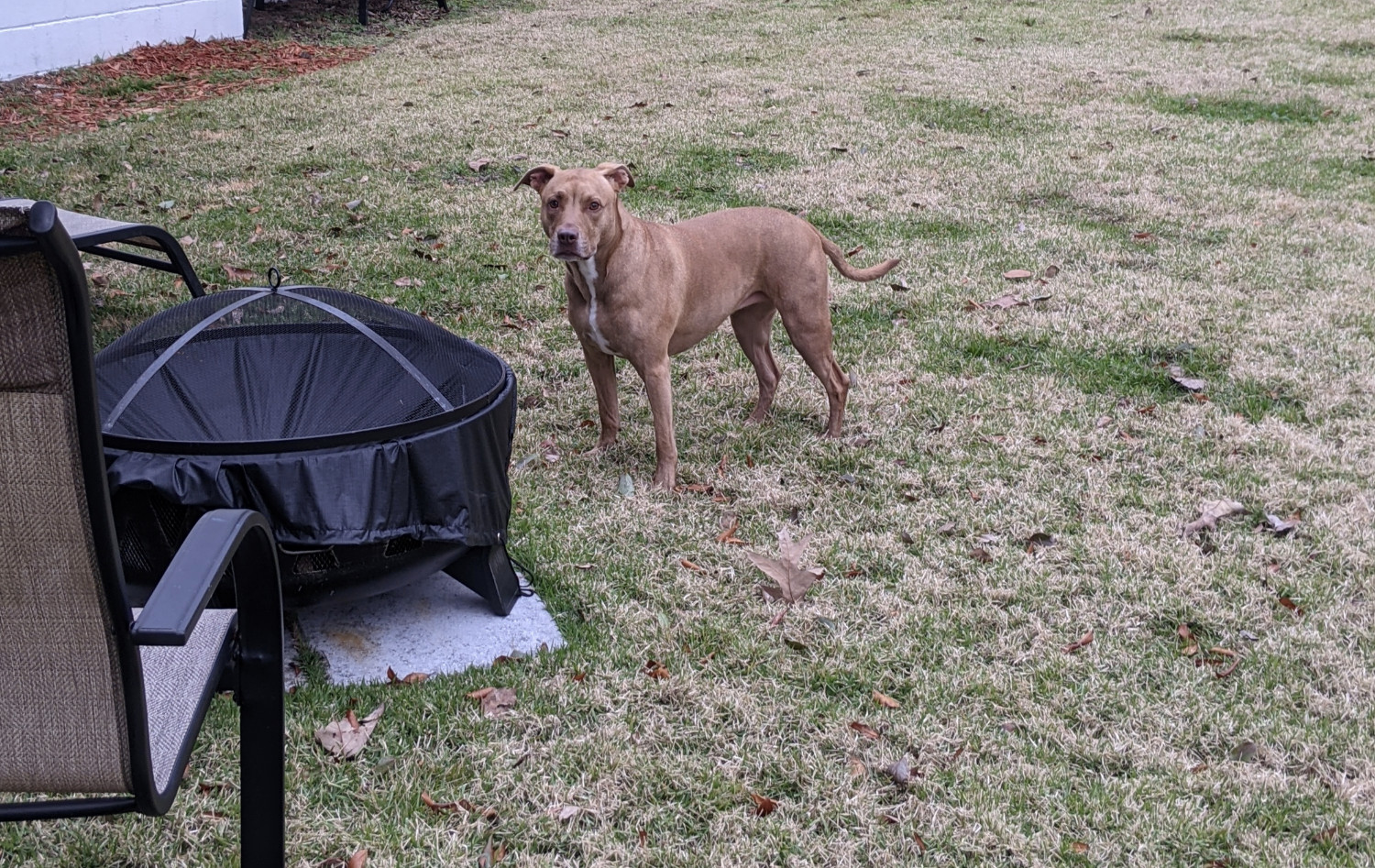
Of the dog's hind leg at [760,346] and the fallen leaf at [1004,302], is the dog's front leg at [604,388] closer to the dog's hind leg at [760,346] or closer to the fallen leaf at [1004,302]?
the dog's hind leg at [760,346]

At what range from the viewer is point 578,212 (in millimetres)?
4168

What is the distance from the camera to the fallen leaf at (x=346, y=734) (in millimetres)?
3002

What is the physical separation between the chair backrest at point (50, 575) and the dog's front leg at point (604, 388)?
304 cm

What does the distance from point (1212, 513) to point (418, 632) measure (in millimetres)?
2946

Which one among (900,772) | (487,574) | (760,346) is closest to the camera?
(900,772)

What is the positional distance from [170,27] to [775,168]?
7.62 m

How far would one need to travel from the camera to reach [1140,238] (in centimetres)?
764

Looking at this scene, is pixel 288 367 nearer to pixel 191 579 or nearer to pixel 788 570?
pixel 788 570

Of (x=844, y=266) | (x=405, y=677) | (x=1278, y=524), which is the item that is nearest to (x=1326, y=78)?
(x=844, y=266)

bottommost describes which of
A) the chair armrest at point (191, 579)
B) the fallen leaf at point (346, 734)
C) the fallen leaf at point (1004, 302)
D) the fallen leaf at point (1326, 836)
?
the fallen leaf at point (346, 734)

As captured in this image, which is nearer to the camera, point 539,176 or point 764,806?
point 764,806

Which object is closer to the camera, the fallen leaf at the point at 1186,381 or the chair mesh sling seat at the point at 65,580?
the chair mesh sling seat at the point at 65,580

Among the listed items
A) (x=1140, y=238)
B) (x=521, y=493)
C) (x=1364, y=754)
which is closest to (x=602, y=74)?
(x=1140, y=238)

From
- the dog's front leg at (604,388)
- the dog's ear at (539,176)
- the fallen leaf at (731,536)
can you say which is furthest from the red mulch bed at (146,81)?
the fallen leaf at (731,536)
